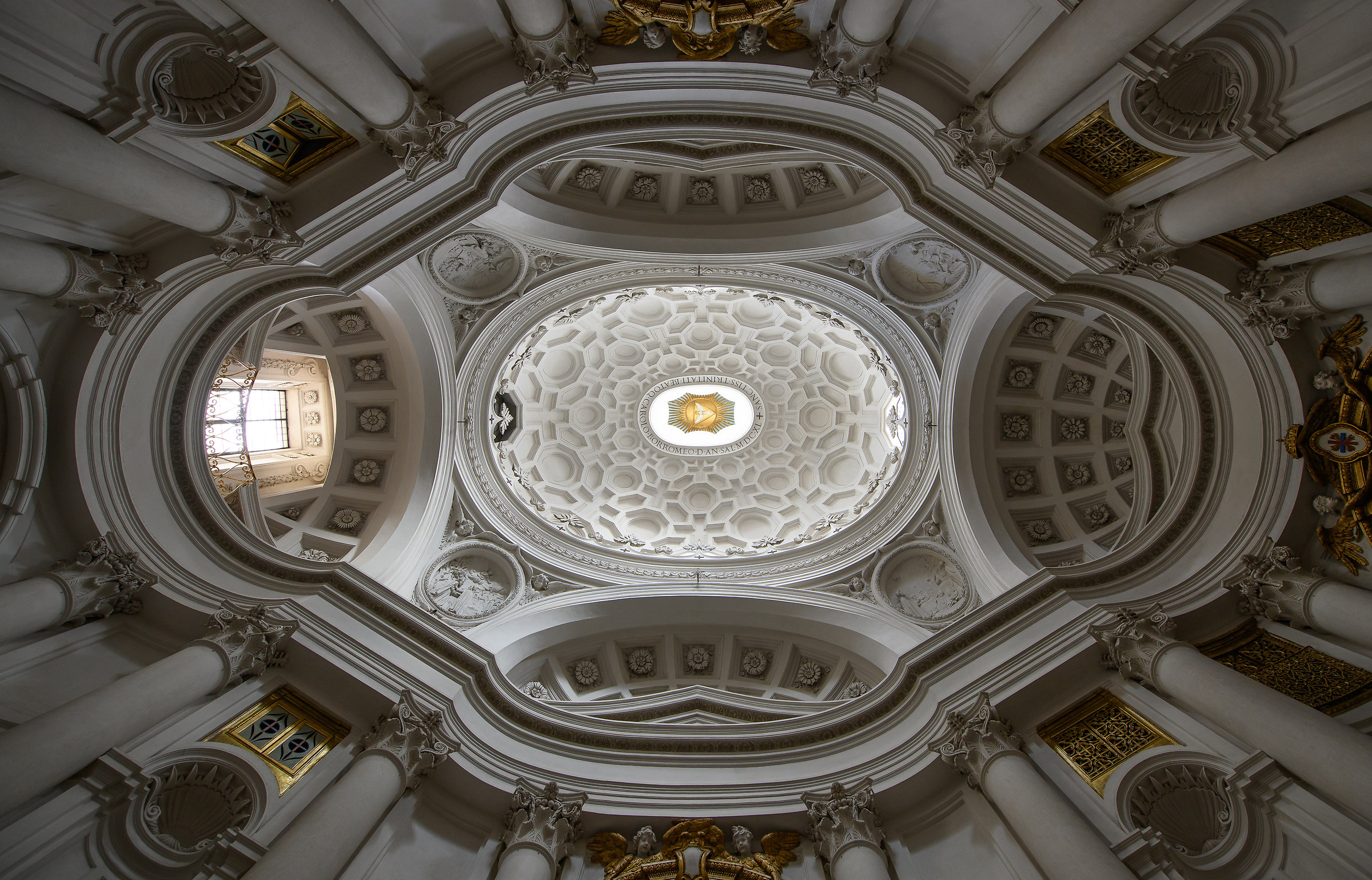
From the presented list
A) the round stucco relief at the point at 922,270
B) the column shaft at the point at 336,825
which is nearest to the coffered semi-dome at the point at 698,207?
the round stucco relief at the point at 922,270

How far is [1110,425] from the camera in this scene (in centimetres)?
1858

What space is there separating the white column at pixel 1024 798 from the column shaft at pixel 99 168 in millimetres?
14147

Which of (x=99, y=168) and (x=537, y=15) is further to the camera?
(x=537, y=15)

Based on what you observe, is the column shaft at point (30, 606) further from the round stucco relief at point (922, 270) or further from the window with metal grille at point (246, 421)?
the round stucco relief at point (922, 270)

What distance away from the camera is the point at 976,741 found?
41.2 ft

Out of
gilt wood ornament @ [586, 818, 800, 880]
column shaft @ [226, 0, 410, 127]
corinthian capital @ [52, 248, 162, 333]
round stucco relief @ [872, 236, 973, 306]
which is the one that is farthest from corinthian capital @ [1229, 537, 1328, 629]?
corinthian capital @ [52, 248, 162, 333]

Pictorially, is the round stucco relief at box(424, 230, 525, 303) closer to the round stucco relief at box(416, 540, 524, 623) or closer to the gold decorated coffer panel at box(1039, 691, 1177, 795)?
the round stucco relief at box(416, 540, 524, 623)

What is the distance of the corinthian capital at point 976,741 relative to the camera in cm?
1231

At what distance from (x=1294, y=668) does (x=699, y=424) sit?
62.5 ft

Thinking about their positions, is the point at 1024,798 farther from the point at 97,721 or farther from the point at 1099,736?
the point at 97,721

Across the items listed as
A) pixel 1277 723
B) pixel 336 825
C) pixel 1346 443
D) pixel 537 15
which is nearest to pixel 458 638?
pixel 336 825

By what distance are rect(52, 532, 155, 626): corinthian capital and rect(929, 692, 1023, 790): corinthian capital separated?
44.5 feet

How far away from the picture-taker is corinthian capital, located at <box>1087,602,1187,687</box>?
38.8 feet

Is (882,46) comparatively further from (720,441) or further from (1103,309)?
(720,441)
